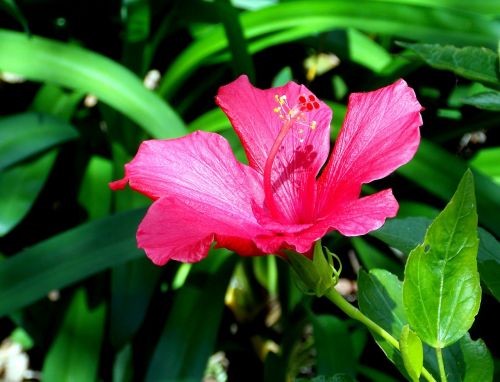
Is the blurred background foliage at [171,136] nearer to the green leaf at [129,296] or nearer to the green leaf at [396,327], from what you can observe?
the green leaf at [129,296]

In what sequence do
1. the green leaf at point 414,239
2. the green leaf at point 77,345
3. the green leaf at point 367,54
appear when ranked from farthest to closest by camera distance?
the green leaf at point 367,54
the green leaf at point 77,345
the green leaf at point 414,239

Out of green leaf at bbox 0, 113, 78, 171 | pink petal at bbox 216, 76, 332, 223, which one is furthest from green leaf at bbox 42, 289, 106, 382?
pink petal at bbox 216, 76, 332, 223

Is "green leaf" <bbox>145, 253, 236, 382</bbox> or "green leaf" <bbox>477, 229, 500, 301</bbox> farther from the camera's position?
"green leaf" <bbox>145, 253, 236, 382</bbox>

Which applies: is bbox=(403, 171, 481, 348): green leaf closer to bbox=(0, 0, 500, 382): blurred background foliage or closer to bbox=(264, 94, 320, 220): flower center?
bbox=(264, 94, 320, 220): flower center

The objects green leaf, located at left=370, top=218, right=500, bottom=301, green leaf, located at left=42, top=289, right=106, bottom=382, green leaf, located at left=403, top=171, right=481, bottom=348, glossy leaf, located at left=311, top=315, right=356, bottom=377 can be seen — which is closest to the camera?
green leaf, located at left=403, top=171, right=481, bottom=348

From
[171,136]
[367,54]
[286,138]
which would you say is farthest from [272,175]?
[367,54]

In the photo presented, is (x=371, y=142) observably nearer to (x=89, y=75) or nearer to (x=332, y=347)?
(x=332, y=347)

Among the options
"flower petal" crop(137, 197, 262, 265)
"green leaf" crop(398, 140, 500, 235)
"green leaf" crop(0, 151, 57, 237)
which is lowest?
"green leaf" crop(398, 140, 500, 235)

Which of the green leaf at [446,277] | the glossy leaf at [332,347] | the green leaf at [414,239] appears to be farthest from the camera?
the glossy leaf at [332,347]

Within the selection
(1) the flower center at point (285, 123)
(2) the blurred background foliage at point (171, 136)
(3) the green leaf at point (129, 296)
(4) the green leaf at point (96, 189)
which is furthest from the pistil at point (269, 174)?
(4) the green leaf at point (96, 189)
